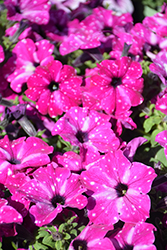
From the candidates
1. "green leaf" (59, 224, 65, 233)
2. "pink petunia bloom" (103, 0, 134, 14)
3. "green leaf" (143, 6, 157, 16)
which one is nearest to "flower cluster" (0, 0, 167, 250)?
"green leaf" (59, 224, 65, 233)

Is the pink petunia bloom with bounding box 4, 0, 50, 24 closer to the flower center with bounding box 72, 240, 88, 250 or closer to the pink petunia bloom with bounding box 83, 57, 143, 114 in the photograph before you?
the pink petunia bloom with bounding box 83, 57, 143, 114

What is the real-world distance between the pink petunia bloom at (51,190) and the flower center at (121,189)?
109 millimetres

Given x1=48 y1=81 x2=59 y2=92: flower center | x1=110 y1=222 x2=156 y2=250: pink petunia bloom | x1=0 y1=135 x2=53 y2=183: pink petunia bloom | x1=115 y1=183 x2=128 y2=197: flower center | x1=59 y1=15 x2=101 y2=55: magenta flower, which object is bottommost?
x1=110 y1=222 x2=156 y2=250: pink petunia bloom

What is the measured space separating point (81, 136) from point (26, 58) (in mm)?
445

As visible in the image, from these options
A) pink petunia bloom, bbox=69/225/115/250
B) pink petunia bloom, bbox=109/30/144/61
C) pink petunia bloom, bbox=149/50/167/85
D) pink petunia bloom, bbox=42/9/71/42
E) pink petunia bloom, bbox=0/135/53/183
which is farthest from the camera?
pink petunia bloom, bbox=42/9/71/42

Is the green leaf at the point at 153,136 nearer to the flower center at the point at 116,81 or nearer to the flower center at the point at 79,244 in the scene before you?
the flower center at the point at 116,81

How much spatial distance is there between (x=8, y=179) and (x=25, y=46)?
1.94 feet

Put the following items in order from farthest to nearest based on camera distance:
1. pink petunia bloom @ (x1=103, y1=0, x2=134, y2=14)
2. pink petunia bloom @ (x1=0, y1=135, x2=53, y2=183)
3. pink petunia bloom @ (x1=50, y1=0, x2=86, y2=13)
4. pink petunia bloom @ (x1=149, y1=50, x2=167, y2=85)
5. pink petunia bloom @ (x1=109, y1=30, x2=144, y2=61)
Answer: pink petunia bloom @ (x1=103, y1=0, x2=134, y2=14), pink petunia bloom @ (x1=50, y1=0, x2=86, y2=13), pink petunia bloom @ (x1=109, y1=30, x2=144, y2=61), pink petunia bloom @ (x1=149, y1=50, x2=167, y2=85), pink petunia bloom @ (x1=0, y1=135, x2=53, y2=183)

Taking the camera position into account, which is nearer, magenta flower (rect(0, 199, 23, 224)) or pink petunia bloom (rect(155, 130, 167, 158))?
magenta flower (rect(0, 199, 23, 224))

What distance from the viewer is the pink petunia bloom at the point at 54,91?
106 cm

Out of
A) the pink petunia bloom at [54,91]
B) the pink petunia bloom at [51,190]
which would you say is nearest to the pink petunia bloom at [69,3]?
the pink petunia bloom at [54,91]

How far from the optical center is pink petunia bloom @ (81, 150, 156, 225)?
2.55 ft

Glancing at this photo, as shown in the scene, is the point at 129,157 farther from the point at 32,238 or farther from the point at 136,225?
the point at 32,238

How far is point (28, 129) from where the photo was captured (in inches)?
40.4
